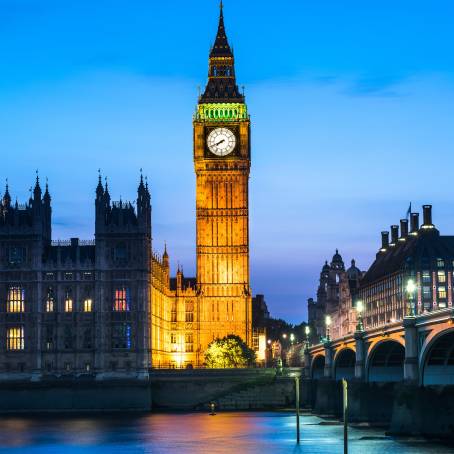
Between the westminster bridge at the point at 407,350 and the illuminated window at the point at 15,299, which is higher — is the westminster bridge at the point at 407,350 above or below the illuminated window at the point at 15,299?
below

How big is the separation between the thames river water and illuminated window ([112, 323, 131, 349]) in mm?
25291

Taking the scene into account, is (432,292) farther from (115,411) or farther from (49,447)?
(49,447)

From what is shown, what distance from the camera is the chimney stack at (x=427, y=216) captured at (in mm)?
195375

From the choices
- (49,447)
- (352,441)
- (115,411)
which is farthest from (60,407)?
(352,441)

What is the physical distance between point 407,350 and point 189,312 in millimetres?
105192

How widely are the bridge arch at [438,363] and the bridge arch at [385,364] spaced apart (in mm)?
17845

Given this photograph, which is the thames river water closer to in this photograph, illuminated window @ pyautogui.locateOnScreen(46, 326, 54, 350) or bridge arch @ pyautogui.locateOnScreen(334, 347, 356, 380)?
bridge arch @ pyautogui.locateOnScreen(334, 347, 356, 380)

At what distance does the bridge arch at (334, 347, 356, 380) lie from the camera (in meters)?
133

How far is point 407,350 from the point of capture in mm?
91875

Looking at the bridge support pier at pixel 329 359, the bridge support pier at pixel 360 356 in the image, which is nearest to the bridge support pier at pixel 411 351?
the bridge support pier at pixel 360 356

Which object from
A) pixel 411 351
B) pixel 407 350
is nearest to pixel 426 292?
pixel 407 350

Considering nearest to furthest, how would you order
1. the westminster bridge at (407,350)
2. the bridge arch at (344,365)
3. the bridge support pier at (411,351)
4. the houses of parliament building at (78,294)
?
the westminster bridge at (407,350)
the bridge support pier at (411,351)
the bridge arch at (344,365)
the houses of parliament building at (78,294)

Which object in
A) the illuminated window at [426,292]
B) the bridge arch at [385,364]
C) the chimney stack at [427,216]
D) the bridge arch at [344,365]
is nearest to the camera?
the bridge arch at [385,364]

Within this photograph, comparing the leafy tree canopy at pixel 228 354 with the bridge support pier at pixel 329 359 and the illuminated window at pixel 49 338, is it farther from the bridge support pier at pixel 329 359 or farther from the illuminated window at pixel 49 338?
the bridge support pier at pixel 329 359
